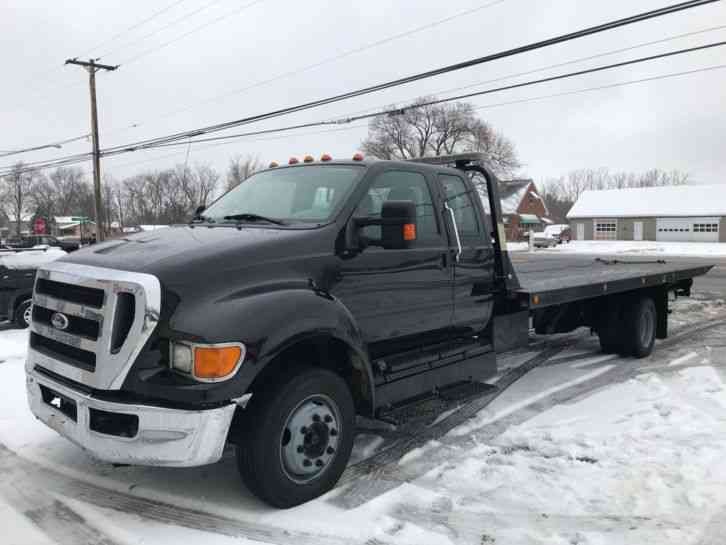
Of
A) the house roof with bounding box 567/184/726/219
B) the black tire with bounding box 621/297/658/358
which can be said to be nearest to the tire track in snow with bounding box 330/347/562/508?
the black tire with bounding box 621/297/658/358

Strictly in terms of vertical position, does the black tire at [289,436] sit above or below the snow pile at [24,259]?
below

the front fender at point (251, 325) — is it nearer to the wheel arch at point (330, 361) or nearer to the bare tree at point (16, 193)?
the wheel arch at point (330, 361)

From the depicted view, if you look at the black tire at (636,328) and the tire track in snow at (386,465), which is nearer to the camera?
the tire track in snow at (386,465)

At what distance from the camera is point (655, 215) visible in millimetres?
51656

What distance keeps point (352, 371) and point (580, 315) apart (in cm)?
440

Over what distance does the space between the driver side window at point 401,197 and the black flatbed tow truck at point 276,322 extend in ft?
0.05

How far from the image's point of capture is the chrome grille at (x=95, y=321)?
3049 millimetres

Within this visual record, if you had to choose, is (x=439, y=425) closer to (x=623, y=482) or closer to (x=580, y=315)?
(x=623, y=482)

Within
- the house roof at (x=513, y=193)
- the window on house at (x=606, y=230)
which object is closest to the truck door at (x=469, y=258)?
the window on house at (x=606, y=230)

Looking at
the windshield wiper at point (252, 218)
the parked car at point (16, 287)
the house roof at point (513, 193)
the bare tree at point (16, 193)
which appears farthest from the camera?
the bare tree at point (16, 193)

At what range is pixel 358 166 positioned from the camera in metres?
4.38

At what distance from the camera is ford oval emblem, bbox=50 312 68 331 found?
11.3 ft

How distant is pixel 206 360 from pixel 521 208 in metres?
62.4

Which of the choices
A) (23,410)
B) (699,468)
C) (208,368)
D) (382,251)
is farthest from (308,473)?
(23,410)
